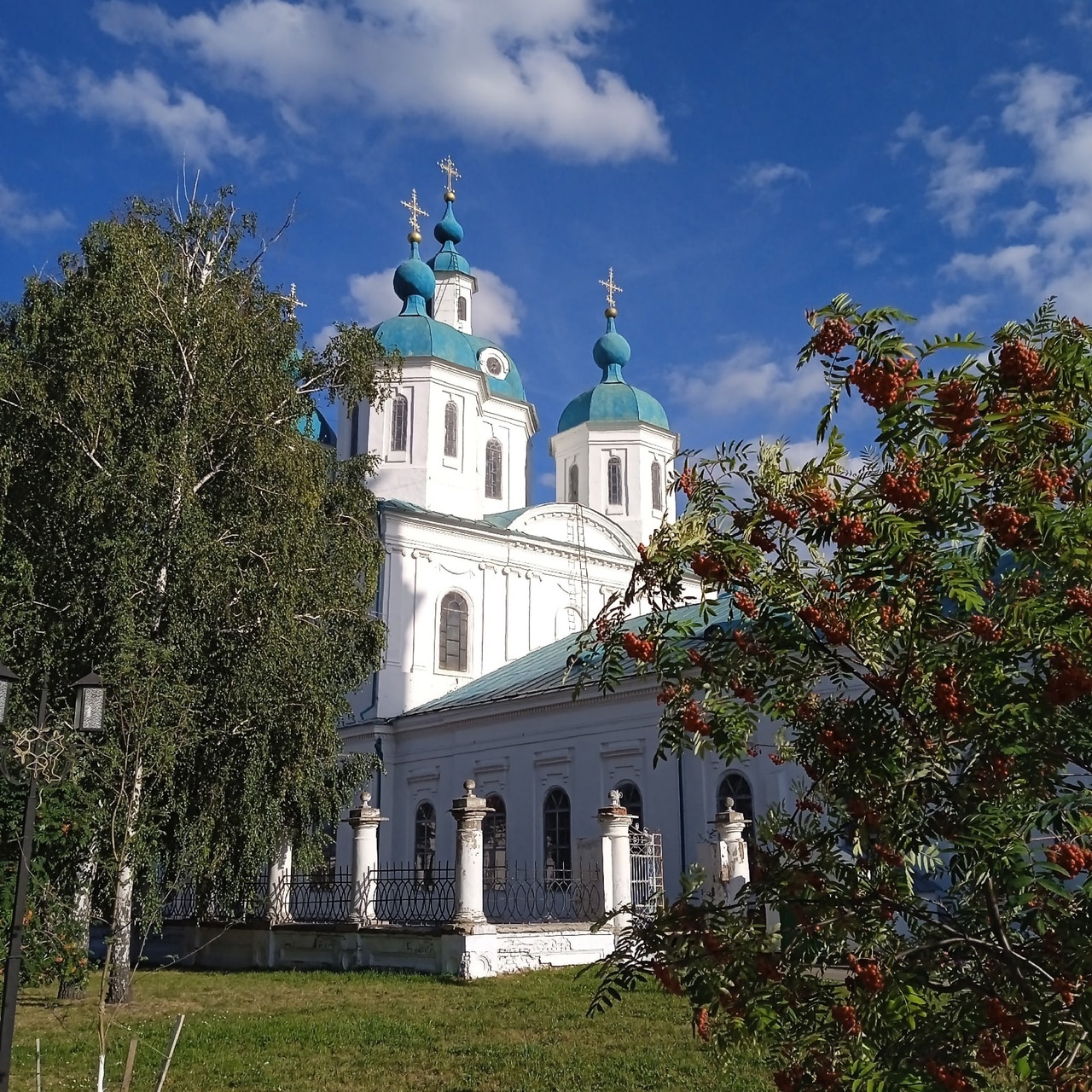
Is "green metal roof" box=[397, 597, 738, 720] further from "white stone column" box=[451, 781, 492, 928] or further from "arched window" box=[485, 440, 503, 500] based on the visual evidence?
"white stone column" box=[451, 781, 492, 928]

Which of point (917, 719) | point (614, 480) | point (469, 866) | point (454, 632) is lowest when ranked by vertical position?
point (469, 866)

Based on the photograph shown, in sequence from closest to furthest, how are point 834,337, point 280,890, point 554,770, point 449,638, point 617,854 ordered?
point 834,337
point 617,854
point 280,890
point 554,770
point 449,638

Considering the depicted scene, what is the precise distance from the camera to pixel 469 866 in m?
14.0

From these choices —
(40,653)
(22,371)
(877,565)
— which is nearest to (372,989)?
(40,653)

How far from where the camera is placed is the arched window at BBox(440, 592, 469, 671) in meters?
27.6

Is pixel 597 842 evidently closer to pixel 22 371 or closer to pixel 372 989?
pixel 372 989

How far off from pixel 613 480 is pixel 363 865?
21.1m

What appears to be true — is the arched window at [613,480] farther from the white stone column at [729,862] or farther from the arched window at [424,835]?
the white stone column at [729,862]

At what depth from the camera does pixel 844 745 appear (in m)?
3.42

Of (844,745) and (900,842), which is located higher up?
(844,745)

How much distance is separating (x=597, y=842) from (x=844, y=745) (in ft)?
42.0

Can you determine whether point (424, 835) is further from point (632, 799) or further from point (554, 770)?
point (632, 799)

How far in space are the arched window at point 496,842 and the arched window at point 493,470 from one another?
10770 millimetres

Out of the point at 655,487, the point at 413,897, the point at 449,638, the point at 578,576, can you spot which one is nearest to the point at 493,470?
the point at 578,576
